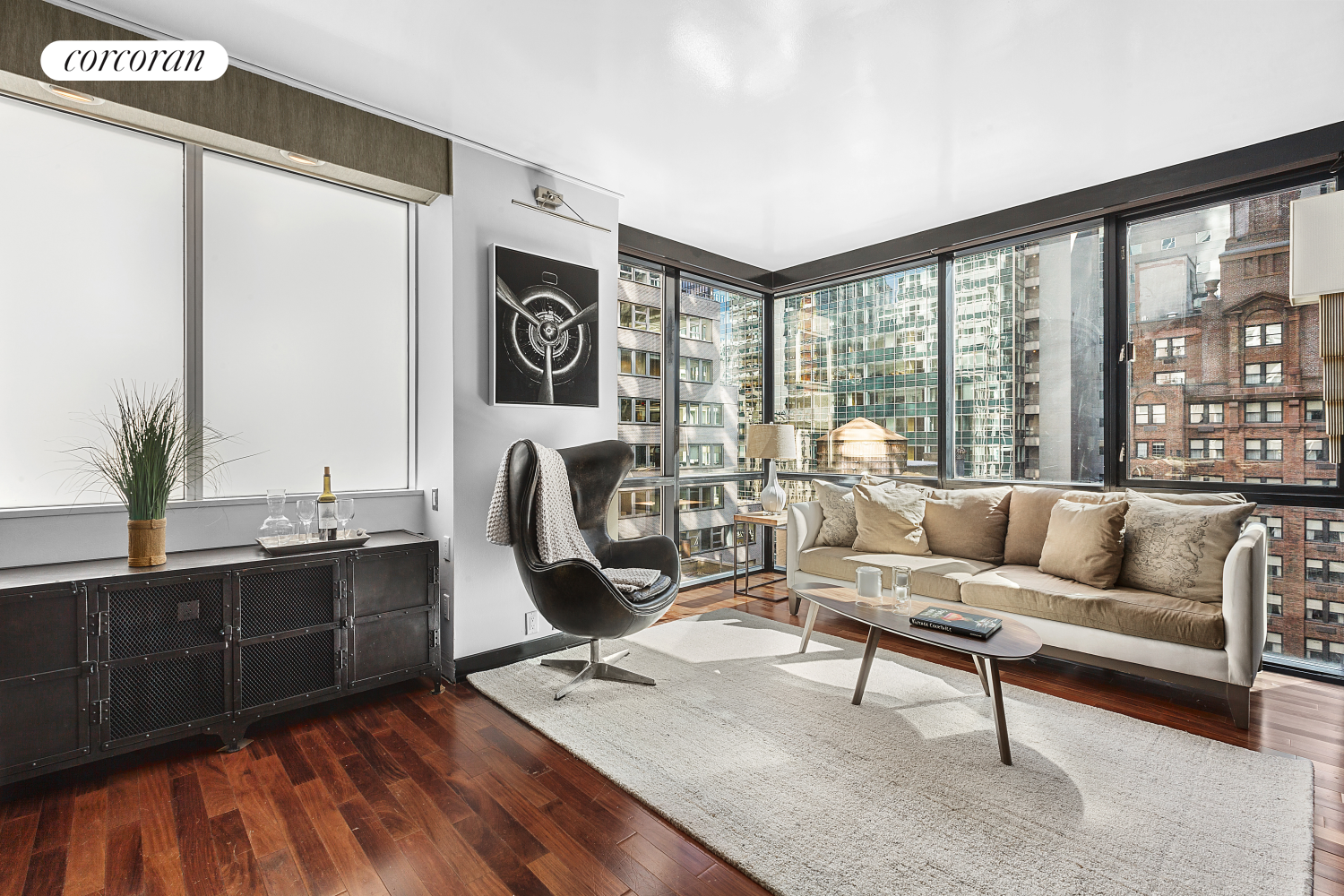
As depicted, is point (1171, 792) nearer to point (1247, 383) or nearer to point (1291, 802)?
point (1291, 802)

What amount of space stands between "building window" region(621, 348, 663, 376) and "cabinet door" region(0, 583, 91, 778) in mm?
3112

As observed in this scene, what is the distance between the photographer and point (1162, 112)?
2.81 metres

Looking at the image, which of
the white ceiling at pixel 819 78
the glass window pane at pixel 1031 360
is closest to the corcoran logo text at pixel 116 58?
the white ceiling at pixel 819 78

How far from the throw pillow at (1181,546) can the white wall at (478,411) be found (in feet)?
10.4

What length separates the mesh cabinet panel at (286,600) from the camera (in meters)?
2.44

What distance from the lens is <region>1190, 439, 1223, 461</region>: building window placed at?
3.29 m

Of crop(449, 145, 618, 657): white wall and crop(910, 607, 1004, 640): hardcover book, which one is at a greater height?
crop(449, 145, 618, 657): white wall

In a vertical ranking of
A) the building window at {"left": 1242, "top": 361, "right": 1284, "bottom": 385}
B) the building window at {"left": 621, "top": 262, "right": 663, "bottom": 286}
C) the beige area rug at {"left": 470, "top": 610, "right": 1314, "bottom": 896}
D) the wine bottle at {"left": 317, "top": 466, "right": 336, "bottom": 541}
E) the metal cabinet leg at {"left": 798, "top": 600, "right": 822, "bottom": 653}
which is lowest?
the beige area rug at {"left": 470, "top": 610, "right": 1314, "bottom": 896}

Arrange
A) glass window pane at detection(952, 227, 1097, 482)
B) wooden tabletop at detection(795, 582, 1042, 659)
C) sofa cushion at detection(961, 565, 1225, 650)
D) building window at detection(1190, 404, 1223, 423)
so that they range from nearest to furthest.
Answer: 1. wooden tabletop at detection(795, 582, 1042, 659)
2. sofa cushion at detection(961, 565, 1225, 650)
3. building window at detection(1190, 404, 1223, 423)
4. glass window pane at detection(952, 227, 1097, 482)

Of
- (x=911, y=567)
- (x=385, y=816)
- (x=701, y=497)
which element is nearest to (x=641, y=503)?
(x=701, y=497)

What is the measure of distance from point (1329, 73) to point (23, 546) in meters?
5.58

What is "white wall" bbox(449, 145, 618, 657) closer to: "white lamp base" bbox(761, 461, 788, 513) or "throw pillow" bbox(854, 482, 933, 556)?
"white lamp base" bbox(761, 461, 788, 513)

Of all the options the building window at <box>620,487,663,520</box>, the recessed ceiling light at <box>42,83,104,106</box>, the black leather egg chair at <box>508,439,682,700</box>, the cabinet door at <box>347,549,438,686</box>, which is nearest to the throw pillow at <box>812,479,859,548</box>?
the building window at <box>620,487,663,520</box>

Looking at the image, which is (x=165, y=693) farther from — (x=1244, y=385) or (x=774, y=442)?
(x=1244, y=385)
